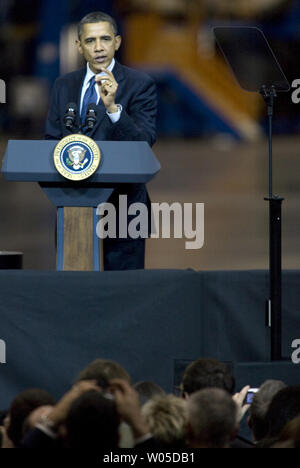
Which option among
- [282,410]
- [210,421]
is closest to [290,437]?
[210,421]

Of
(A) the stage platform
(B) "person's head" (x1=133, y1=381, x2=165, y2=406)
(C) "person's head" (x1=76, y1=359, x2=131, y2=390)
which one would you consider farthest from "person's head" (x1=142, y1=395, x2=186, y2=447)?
(A) the stage platform

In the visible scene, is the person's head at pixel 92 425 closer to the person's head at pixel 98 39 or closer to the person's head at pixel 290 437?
the person's head at pixel 290 437

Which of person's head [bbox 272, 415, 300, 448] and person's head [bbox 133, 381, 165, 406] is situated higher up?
person's head [bbox 133, 381, 165, 406]

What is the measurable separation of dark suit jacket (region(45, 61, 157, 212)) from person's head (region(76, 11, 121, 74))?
7.1 inches

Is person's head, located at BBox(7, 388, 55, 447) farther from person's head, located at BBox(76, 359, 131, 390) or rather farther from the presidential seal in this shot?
the presidential seal

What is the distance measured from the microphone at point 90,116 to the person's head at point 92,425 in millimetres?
3063

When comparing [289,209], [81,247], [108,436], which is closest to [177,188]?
[289,209]

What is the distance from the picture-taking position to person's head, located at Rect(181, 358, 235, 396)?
4840 mm

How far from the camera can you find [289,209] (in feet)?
47.1

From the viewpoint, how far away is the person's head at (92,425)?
11.5 feet

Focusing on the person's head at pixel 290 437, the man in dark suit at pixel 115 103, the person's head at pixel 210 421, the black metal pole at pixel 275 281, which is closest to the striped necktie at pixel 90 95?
the man in dark suit at pixel 115 103

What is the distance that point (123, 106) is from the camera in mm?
6664

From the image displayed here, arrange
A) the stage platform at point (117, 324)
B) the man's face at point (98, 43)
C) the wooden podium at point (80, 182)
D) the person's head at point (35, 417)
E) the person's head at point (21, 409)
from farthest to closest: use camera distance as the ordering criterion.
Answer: the man's face at point (98, 43), the wooden podium at point (80, 182), the stage platform at point (117, 324), the person's head at point (21, 409), the person's head at point (35, 417)

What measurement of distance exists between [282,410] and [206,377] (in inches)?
21.7
